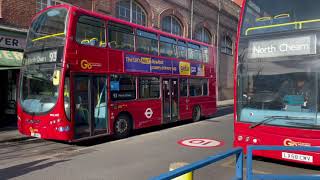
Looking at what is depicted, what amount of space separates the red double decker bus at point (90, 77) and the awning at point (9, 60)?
12.7 ft

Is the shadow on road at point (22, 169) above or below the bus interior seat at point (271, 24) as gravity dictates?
below

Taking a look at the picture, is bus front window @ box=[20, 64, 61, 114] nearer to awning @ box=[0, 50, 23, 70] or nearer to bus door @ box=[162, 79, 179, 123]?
awning @ box=[0, 50, 23, 70]

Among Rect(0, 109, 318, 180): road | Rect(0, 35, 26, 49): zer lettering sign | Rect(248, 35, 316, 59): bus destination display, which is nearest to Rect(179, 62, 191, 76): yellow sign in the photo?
Rect(0, 109, 318, 180): road

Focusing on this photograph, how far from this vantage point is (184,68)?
14.7 m

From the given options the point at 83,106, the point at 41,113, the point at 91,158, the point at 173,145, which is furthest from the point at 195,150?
the point at 41,113

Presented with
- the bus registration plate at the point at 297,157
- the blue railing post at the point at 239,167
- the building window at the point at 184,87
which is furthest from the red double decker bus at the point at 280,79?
the building window at the point at 184,87

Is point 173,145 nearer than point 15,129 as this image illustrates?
Yes

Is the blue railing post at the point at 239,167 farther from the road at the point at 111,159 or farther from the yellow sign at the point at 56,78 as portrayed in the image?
the yellow sign at the point at 56,78

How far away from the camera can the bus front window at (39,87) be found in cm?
920

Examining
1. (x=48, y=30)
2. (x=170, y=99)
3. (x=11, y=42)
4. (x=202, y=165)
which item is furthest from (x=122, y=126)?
(x=202, y=165)

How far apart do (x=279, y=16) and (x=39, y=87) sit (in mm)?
6609

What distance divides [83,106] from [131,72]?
2.44 meters

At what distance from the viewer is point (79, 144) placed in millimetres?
10328

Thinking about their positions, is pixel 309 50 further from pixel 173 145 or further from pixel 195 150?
pixel 173 145
